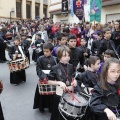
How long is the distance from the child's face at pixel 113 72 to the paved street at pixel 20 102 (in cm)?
235

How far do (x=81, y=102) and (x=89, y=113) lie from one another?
0.68 ft

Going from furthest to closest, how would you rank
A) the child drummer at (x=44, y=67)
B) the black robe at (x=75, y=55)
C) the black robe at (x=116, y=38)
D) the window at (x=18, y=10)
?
1. the window at (x=18, y=10)
2. the black robe at (x=116, y=38)
3. the black robe at (x=75, y=55)
4. the child drummer at (x=44, y=67)

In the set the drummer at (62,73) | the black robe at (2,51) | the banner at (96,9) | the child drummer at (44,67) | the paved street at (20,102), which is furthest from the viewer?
the black robe at (2,51)

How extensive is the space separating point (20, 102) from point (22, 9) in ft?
113

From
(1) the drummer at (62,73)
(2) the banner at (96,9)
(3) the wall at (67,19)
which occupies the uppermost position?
(3) the wall at (67,19)

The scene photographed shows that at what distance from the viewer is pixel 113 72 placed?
2754 millimetres

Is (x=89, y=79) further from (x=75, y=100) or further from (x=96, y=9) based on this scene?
(x=96, y=9)

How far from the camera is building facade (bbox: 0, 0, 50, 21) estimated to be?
36.0 metres

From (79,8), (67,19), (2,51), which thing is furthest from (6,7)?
(2,51)

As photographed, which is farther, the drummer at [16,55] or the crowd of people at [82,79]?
the drummer at [16,55]

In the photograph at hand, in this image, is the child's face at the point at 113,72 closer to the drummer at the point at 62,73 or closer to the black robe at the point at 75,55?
the drummer at the point at 62,73

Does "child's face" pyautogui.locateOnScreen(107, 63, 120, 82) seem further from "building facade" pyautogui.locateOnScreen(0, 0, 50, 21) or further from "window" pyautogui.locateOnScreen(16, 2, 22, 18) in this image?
"window" pyautogui.locateOnScreen(16, 2, 22, 18)

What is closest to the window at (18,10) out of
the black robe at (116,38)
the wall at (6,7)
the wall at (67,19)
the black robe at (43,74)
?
the wall at (6,7)

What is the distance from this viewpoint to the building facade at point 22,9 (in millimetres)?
36000
